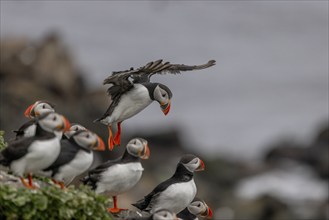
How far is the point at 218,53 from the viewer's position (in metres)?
68.9

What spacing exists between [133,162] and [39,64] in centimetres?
2860

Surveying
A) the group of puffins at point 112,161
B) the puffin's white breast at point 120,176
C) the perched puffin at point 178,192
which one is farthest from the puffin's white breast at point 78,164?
the perched puffin at point 178,192

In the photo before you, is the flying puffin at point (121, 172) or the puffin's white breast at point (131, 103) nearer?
the flying puffin at point (121, 172)

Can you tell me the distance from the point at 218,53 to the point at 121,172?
2315 inches

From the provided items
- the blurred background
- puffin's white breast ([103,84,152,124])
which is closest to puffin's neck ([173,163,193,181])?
puffin's white breast ([103,84,152,124])

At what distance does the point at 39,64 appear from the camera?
127ft

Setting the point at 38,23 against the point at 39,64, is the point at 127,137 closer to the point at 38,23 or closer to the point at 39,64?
the point at 39,64

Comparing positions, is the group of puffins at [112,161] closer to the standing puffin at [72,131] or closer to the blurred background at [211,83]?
the standing puffin at [72,131]

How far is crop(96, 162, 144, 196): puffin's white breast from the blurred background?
48.3ft

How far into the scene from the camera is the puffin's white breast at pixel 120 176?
34.3 ft

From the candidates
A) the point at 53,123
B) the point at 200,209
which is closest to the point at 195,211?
the point at 200,209

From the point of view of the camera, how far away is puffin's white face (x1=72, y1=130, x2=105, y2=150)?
9812mm

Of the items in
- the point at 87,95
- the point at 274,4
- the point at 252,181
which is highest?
the point at 274,4

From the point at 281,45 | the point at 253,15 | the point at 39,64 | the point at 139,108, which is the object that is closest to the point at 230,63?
the point at 281,45
